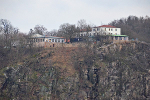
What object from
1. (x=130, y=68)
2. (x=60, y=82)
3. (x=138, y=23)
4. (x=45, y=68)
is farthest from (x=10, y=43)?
(x=138, y=23)

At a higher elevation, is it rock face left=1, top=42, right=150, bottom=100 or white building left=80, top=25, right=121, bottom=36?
white building left=80, top=25, right=121, bottom=36

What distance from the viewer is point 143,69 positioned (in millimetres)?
66188

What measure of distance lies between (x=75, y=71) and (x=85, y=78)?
2.95 meters

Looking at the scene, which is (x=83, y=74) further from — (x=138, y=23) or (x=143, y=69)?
(x=138, y=23)

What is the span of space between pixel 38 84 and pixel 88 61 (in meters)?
13.9

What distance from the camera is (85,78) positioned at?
61844 mm

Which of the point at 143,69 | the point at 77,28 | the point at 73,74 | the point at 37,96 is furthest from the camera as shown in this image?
the point at 77,28

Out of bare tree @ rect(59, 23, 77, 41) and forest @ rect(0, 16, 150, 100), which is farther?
bare tree @ rect(59, 23, 77, 41)

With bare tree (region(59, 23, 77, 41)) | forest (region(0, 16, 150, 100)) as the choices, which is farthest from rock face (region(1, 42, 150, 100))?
bare tree (region(59, 23, 77, 41))

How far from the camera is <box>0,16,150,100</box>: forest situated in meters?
58.2

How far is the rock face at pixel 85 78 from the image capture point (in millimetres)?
57969

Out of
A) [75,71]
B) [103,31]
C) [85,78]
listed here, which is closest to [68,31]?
[103,31]

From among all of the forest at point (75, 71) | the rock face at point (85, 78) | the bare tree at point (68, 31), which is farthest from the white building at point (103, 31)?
the rock face at point (85, 78)

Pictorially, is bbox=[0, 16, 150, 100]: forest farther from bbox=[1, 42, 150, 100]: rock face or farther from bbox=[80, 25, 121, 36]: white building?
bbox=[80, 25, 121, 36]: white building
